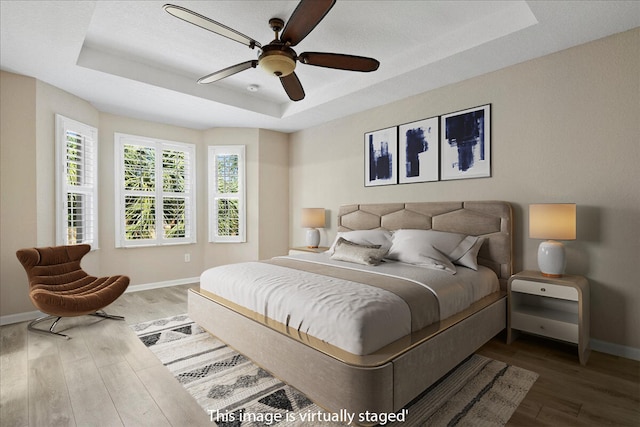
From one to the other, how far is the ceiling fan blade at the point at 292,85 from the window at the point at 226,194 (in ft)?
8.77

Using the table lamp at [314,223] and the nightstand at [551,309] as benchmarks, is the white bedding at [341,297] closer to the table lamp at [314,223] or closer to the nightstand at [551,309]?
the nightstand at [551,309]

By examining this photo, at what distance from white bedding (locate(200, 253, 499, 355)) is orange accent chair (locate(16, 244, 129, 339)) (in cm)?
102

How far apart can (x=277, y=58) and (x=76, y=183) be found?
3.39 metres

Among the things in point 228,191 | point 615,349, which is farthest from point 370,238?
point 228,191

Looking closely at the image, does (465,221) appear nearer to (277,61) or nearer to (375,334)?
(375,334)

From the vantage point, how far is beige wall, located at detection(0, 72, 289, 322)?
130 inches

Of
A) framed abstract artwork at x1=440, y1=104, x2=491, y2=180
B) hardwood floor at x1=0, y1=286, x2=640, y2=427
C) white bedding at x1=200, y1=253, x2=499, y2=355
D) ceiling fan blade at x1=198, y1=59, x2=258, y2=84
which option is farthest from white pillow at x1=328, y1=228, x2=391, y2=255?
ceiling fan blade at x1=198, y1=59, x2=258, y2=84

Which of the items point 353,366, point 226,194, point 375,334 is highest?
point 226,194

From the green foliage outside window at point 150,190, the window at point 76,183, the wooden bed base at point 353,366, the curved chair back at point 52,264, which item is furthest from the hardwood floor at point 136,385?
the green foliage outside window at point 150,190

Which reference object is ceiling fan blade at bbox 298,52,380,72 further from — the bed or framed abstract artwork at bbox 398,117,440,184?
the bed

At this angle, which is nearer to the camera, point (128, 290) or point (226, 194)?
point (128, 290)

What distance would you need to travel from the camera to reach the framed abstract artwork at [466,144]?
10.6ft

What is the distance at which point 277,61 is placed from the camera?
2273 mm

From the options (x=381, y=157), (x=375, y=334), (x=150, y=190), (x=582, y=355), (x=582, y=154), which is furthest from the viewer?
(x=150, y=190)
